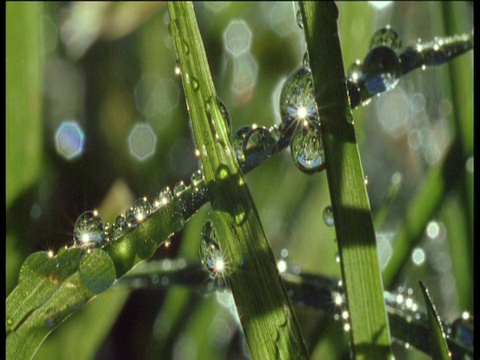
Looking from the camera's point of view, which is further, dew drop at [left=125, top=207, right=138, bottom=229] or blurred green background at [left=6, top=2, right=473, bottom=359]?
blurred green background at [left=6, top=2, right=473, bottom=359]

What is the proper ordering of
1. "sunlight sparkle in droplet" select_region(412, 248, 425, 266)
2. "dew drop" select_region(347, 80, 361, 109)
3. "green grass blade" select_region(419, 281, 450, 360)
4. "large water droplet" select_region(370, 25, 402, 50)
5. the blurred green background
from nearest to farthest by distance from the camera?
"green grass blade" select_region(419, 281, 450, 360) → "dew drop" select_region(347, 80, 361, 109) → "large water droplet" select_region(370, 25, 402, 50) → the blurred green background → "sunlight sparkle in droplet" select_region(412, 248, 425, 266)

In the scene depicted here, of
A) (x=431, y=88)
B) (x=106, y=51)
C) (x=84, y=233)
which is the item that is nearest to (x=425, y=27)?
(x=431, y=88)

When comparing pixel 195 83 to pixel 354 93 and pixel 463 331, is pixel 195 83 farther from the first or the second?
pixel 463 331

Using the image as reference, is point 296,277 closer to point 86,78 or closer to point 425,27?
point 86,78

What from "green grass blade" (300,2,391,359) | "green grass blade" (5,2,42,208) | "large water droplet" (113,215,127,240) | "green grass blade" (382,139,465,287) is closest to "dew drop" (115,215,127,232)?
"large water droplet" (113,215,127,240)

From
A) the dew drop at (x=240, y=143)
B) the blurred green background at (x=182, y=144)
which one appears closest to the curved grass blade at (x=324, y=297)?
the blurred green background at (x=182, y=144)

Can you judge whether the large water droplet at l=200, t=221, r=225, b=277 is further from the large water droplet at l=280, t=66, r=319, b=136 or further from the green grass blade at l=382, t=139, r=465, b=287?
the green grass blade at l=382, t=139, r=465, b=287
